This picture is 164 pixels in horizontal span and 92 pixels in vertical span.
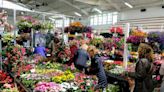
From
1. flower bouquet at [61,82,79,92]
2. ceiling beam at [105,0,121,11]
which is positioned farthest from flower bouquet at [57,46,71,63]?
ceiling beam at [105,0,121,11]

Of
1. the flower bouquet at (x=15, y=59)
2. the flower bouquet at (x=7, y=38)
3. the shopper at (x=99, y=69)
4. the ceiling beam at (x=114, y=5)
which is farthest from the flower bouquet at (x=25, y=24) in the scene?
the ceiling beam at (x=114, y=5)

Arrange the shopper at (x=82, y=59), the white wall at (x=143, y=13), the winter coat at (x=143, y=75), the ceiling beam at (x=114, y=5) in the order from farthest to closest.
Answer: the ceiling beam at (x=114, y=5) < the white wall at (x=143, y=13) < the shopper at (x=82, y=59) < the winter coat at (x=143, y=75)

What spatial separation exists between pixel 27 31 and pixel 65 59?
1.41m

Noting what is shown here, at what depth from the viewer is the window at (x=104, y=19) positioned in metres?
25.6

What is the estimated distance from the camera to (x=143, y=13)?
69.7 ft

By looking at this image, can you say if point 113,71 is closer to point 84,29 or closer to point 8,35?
point 84,29

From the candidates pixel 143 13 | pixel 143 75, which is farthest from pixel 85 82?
pixel 143 13

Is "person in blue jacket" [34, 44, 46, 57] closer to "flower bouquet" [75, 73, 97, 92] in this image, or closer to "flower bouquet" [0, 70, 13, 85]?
"flower bouquet" [0, 70, 13, 85]

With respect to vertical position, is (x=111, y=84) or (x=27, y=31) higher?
(x=27, y=31)

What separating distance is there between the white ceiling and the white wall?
0.53m

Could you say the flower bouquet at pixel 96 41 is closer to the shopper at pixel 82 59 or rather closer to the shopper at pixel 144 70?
the shopper at pixel 82 59

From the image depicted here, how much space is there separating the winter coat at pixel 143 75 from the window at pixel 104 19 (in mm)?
21615

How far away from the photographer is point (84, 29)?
8.09 meters

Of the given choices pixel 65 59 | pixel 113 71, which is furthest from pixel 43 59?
pixel 113 71
